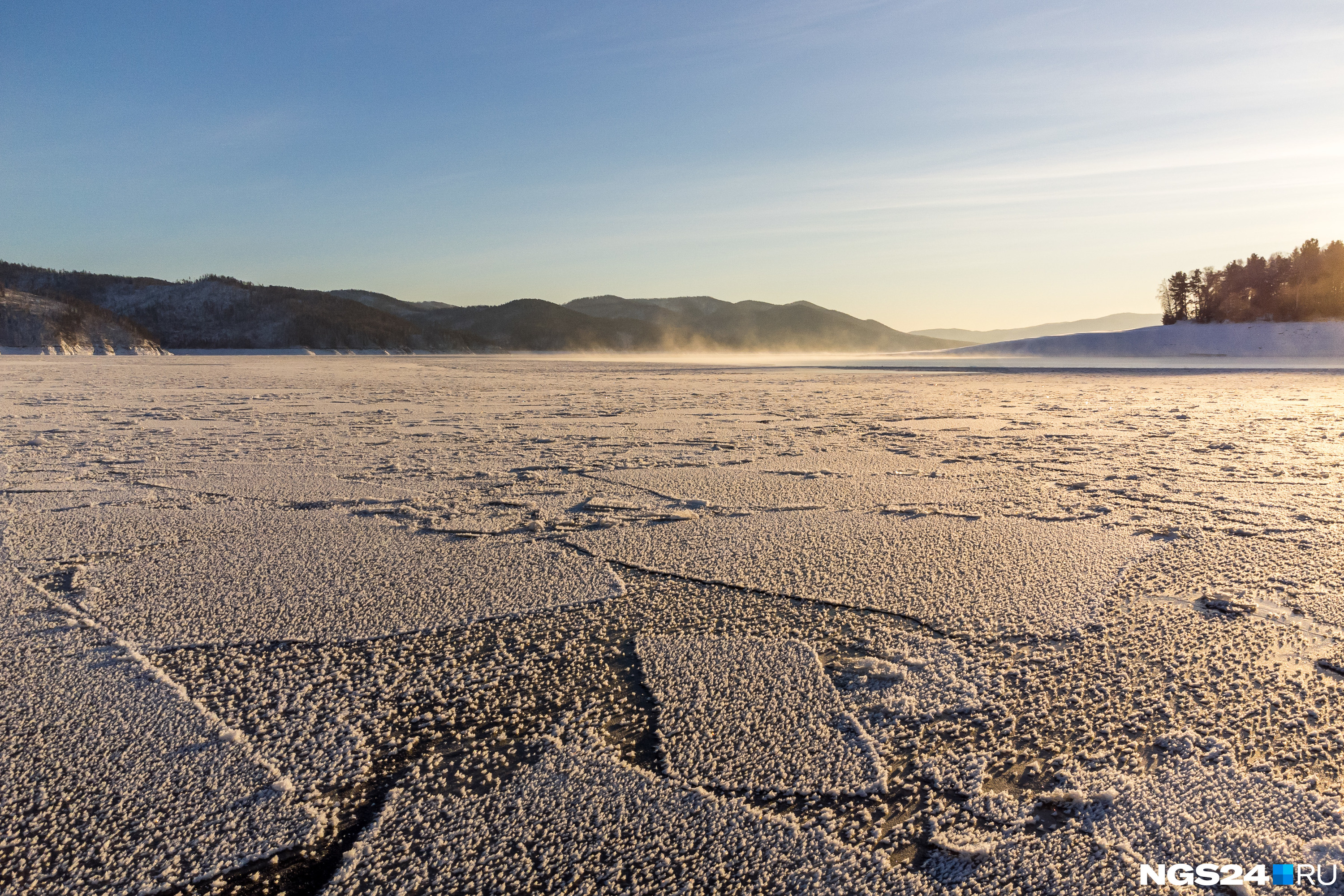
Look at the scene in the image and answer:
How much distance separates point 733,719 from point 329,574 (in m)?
1.79

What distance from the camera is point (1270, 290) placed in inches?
1671

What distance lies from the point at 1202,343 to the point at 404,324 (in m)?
89.1

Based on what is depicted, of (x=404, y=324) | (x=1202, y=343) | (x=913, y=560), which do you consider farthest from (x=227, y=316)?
(x=913, y=560)

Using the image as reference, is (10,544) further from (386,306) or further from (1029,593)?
(386,306)

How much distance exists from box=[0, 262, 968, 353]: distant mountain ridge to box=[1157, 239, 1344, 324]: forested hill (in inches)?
2029

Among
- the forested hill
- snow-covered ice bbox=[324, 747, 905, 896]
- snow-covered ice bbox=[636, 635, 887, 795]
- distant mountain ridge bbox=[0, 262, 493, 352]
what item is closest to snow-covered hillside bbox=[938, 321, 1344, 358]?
the forested hill

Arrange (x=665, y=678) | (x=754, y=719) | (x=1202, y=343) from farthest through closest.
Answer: (x=1202, y=343) → (x=665, y=678) → (x=754, y=719)

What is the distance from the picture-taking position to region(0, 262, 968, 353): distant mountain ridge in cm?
8762

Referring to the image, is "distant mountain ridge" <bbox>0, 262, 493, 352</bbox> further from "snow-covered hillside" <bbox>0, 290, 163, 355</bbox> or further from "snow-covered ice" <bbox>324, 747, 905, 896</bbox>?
"snow-covered ice" <bbox>324, 747, 905, 896</bbox>

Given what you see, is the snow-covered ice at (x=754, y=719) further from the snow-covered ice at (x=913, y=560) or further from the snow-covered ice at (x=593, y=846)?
the snow-covered ice at (x=913, y=560)

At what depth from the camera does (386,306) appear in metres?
145

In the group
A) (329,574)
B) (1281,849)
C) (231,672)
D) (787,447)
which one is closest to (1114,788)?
(1281,849)

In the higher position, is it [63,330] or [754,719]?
[63,330]

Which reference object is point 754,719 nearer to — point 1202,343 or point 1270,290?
point 1202,343
